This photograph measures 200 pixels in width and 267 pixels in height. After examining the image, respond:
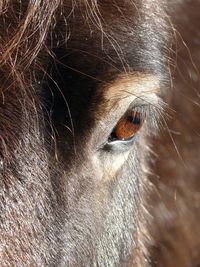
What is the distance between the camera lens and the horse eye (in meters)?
1.77

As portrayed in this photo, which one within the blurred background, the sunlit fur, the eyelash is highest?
the sunlit fur

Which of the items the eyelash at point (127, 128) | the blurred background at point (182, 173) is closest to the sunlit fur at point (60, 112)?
the eyelash at point (127, 128)

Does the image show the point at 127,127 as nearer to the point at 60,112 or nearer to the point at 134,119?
the point at 134,119

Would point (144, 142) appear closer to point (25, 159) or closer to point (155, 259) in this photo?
point (155, 259)

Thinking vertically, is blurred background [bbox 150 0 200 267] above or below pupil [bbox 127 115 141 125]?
below

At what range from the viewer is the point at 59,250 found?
1579 millimetres

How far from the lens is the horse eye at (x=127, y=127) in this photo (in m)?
1.77

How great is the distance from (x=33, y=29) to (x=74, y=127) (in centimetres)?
23

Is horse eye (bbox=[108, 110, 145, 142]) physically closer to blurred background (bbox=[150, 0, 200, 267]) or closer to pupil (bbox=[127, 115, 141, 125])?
pupil (bbox=[127, 115, 141, 125])

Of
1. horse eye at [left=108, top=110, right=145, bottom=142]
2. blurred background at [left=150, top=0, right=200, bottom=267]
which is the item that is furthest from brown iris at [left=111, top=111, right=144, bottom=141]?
blurred background at [left=150, top=0, right=200, bottom=267]

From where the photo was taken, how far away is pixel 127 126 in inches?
70.3

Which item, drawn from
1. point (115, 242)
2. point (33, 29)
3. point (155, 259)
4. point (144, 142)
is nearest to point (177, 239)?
point (155, 259)

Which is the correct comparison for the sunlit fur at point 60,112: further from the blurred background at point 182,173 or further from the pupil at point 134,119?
the blurred background at point 182,173

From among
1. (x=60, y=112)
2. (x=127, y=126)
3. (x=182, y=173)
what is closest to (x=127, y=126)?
(x=127, y=126)
